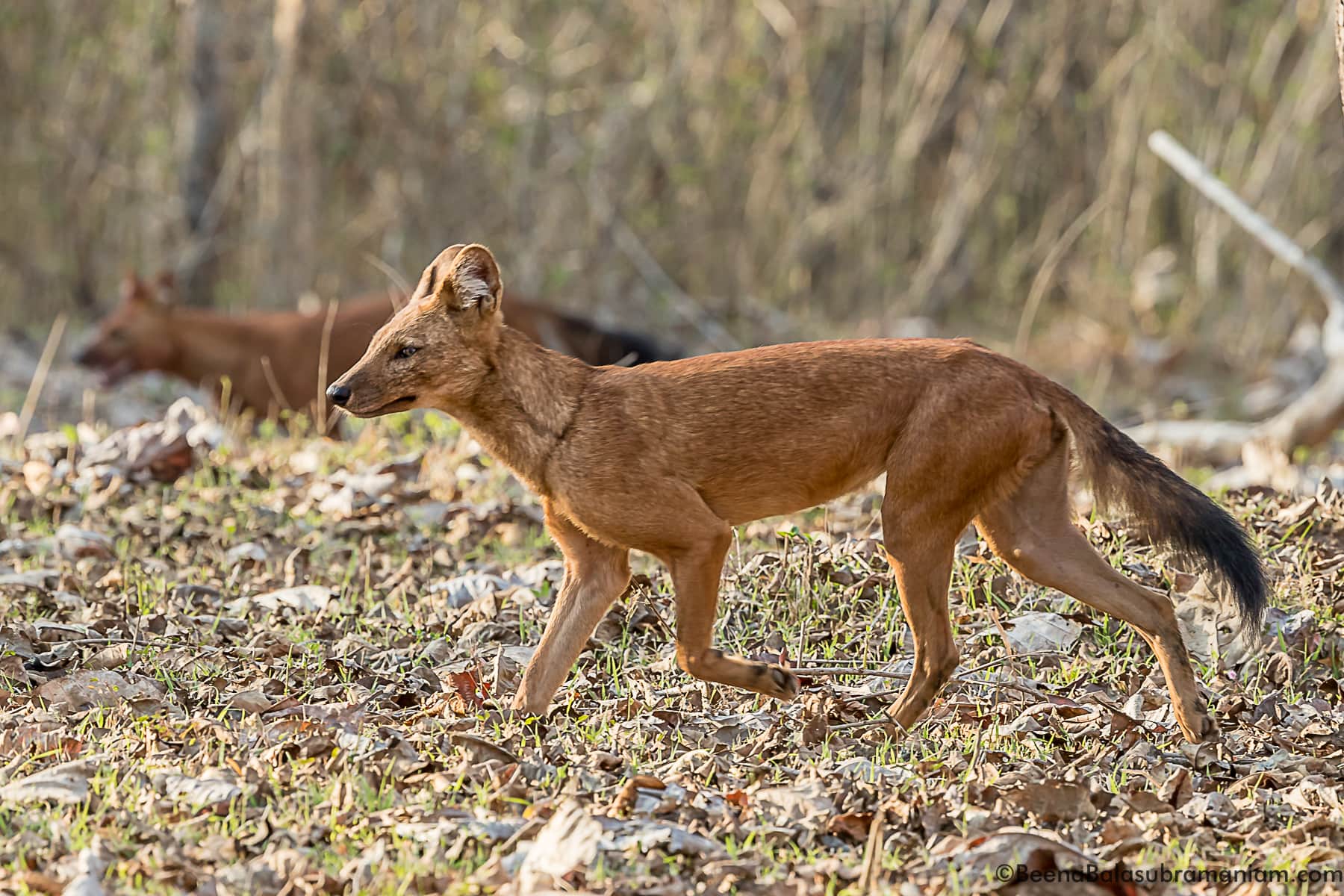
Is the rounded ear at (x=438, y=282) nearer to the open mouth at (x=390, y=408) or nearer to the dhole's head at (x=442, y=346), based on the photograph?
the dhole's head at (x=442, y=346)

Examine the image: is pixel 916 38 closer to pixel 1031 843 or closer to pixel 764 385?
pixel 764 385

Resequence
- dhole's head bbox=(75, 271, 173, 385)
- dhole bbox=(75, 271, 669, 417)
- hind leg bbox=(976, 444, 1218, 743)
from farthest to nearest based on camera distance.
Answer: dhole's head bbox=(75, 271, 173, 385), dhole bbox=(75, 271, 669, 417), hind leg bbox=(976, 444, 1218, 743)

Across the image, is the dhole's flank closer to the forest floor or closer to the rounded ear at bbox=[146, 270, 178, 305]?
the forest floor

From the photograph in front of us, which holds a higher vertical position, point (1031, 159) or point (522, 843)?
point (1031, 159)

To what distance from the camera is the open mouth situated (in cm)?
429

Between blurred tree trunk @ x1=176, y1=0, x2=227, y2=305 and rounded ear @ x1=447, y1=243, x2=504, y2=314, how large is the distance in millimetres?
8312

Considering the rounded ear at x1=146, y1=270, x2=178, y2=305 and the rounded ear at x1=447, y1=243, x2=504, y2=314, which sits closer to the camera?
the rounded ear at x1=447, y1=243, x2=504, y2=314

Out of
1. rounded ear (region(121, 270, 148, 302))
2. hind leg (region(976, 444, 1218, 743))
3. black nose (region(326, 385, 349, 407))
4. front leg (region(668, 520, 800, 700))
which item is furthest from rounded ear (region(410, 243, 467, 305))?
rounded ear (region(121, 270, 148, 302))

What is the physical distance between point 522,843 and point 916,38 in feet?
33.1

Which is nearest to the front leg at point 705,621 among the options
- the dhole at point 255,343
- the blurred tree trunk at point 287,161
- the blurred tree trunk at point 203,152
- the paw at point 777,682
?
the paw at point 777,682

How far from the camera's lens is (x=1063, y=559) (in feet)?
14.4

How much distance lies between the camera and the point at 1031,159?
43.2 ft

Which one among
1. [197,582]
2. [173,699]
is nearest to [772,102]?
[197,582]

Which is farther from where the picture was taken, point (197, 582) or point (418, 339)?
point (197, 582)
